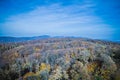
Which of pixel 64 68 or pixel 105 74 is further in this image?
pixel 64 68

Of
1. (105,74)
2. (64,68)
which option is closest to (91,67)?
(105,74)

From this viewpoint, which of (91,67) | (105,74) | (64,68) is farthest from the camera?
(91,67)

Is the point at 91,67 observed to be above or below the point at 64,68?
below

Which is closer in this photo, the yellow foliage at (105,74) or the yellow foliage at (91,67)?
the yellow foliage at (105,74)

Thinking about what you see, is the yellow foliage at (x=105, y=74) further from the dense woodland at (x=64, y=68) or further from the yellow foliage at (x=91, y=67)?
the yellow foliage at (x=91, y=67)

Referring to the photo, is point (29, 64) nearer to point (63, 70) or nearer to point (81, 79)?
point (63, 70)

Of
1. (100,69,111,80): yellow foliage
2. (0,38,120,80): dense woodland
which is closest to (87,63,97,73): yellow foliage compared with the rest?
(0,38,120,80): dense woodland

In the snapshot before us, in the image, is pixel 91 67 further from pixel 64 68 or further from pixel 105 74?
pixel 64 68

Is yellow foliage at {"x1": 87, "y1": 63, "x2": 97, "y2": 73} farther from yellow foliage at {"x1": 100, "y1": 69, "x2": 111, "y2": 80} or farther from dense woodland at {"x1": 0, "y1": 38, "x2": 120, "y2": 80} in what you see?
yellow foliage at {"x1": 100, "y1": 69, "x2": 111, "y2": 80}

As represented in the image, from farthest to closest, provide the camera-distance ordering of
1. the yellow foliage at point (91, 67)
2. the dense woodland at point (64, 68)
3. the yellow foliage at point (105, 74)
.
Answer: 1. the yellow foliage at point (91, 67)
2. the yellow foliage at point (105, 74)
3. the dense woodland at point (64, 68)

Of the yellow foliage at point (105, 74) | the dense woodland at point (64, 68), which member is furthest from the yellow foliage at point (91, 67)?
the yellow foliage at point (105, 74)

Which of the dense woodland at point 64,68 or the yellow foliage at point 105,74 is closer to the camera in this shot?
the dense woodland at point 64,68

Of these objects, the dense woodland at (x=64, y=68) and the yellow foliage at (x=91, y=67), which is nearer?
the dense woodland at (x=64, y=68)

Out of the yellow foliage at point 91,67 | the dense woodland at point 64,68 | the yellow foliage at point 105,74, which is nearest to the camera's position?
the dense woodland at point 64,68
